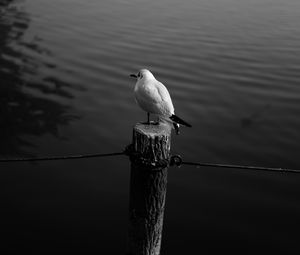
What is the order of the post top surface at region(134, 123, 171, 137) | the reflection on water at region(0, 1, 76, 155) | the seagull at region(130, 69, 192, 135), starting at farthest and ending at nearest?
1. the reflection on water at region(0, 1, 76, 155)
2. the seagull at region(130, 69, 192, 135)
3. the post top surface at region(134, 123, 171, 137)

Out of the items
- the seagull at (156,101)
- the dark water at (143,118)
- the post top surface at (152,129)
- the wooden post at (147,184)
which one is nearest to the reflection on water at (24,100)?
the dark water at (143,118)

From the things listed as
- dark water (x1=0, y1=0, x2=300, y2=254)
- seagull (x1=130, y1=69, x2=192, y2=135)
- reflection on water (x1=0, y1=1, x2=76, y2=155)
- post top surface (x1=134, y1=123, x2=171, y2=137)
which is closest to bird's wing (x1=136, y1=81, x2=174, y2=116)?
seagull (x1=130, y1=69, x2=192, y2=135)

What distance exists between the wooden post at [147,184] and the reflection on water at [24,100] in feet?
17.5

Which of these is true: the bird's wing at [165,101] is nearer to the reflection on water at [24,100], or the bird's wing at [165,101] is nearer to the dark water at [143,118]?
the dark water at [143,118]

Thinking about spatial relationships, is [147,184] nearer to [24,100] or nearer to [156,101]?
[156,101]

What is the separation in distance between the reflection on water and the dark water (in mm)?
38

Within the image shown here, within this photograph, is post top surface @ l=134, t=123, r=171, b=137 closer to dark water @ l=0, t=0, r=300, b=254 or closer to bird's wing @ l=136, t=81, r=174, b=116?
bird's wing @ l=136, t=81, r=174, b=116

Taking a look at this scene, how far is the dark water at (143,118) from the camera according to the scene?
7.01 metres

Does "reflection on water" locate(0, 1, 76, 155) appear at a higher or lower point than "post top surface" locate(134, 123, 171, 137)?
lower

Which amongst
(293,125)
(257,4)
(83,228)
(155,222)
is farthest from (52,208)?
(257,4)

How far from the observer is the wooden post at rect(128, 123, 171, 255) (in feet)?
12.7

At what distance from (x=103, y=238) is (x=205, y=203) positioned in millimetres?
1821

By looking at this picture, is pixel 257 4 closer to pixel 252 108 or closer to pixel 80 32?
pixel 80 32

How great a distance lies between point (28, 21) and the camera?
61.5 feet
